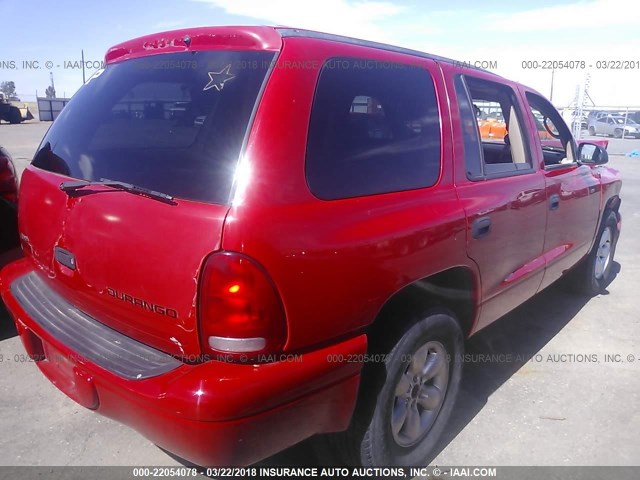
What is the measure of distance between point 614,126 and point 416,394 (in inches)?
1270

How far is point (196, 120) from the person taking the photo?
195 centimetres

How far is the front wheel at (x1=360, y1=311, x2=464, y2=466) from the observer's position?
2.19 m

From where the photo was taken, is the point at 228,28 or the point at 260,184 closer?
the point at 260,184

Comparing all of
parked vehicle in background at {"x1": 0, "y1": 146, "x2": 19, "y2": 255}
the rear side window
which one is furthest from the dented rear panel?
parked vehicle in background at {"x1": 0, "y1": 146, "x2": 19, "y2": 255}

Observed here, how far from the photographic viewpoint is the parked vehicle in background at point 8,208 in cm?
348

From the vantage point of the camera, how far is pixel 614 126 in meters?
29.4

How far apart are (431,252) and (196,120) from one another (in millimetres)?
1112

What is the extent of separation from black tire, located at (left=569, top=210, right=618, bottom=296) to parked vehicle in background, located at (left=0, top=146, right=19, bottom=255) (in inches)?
181

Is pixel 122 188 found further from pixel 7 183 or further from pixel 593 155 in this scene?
pixel 593 155

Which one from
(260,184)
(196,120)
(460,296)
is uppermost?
(196,120)

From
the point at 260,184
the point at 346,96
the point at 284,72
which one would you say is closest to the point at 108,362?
the point at 260,184

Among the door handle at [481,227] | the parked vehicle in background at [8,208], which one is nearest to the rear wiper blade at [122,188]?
the door handle at [481,227]

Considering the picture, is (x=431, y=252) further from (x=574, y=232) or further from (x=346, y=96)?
(x=574, y=232)

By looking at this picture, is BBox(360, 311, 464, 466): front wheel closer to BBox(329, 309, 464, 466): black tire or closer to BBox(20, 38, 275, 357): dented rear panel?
BBox(329, 309, 464, 466): black tire
